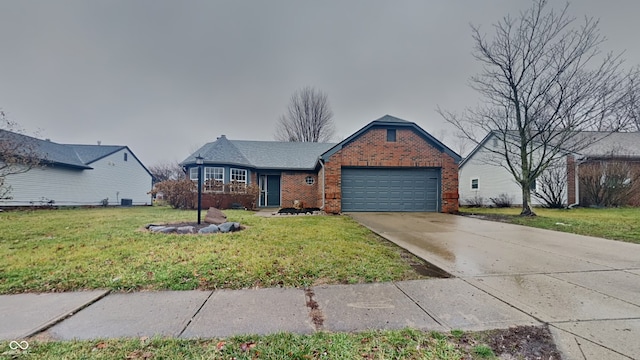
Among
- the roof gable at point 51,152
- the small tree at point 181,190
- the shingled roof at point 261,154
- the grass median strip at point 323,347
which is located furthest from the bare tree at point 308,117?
the grass median strip at point 323,347

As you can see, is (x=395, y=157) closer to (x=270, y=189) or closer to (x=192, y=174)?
(x=270, y=189)

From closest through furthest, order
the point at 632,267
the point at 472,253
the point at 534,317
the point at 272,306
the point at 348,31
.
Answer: the point at 534,317 < the point at 272,306 < the point at 632,267 < the point at 472,253 < the point at 348,31

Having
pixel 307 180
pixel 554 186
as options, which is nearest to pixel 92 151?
pixel 307 180

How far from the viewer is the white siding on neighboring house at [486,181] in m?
17.3

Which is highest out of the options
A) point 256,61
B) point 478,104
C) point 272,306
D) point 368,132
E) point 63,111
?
point 256,61

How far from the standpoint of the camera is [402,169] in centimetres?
1249

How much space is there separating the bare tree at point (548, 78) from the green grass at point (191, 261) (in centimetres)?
955

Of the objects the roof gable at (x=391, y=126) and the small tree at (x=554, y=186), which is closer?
the roof gable at (x=391, y=126)

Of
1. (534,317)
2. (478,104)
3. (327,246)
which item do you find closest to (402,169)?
(478,104)

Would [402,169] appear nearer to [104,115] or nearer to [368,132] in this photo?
[368,132]

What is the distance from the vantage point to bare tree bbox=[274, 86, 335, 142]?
29.9 meters

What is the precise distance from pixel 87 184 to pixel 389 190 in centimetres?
2215

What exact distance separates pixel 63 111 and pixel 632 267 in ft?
93.3

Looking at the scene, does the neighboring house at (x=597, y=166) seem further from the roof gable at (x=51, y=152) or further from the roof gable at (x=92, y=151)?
the roof gable at (x=92, y=151)
